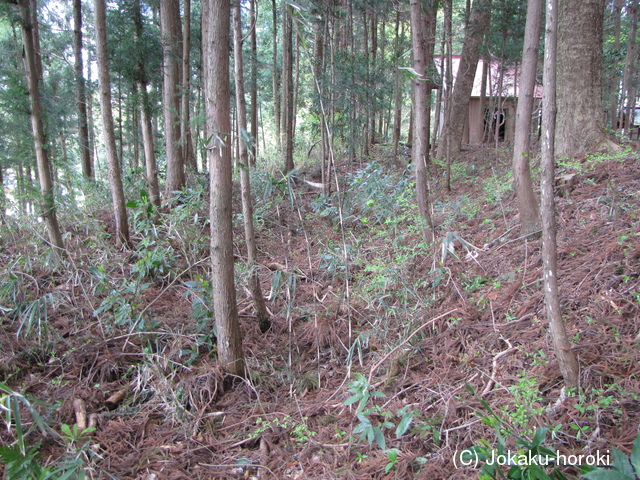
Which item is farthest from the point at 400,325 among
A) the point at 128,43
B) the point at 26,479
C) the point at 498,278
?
the point at 128,43

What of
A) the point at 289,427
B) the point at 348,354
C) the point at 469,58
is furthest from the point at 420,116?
the point at 469,58

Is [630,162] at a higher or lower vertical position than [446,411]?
higher

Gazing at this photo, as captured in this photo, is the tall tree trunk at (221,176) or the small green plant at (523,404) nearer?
the small green plant at (523,404)

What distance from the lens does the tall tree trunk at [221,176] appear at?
3.25m

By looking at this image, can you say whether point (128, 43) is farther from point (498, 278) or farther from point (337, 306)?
point (498, 278)

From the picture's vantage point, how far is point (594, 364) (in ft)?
9.18

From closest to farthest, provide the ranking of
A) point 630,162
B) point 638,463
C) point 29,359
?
point 638,463 → point 29,359 → point 630,162

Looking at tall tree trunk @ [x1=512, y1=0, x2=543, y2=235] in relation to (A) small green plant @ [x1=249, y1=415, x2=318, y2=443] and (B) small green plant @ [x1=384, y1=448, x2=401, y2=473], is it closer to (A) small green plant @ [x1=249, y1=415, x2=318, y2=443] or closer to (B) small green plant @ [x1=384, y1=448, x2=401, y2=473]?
(B) small green plant @ [x1=384, y1=448, x2=401, y2=473]

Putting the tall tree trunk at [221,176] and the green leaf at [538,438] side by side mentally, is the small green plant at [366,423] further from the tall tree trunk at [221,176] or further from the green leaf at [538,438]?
the tall tree trunk at [221,176]

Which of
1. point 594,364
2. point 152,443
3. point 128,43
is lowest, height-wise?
point 152,443

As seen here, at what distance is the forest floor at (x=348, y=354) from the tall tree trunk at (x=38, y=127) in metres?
0.50

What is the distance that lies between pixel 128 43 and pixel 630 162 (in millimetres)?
9064

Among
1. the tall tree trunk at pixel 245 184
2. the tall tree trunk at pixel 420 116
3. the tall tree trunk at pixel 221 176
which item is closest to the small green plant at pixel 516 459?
the tall tree trunk at pixel 221 176

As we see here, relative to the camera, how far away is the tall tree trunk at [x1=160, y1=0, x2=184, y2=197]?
7.54 metres
